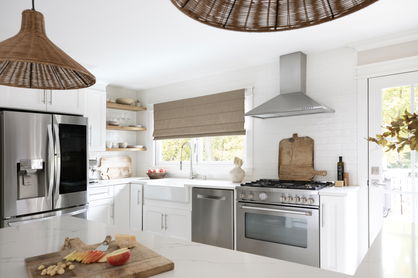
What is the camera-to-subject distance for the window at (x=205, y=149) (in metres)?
4.24

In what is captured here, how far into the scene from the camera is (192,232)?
3691 mm

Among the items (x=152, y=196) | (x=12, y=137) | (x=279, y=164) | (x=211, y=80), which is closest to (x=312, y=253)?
(x=279, y=164)

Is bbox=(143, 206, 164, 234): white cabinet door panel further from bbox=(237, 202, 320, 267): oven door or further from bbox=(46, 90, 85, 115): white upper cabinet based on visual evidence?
bbox=(46, 90, 85, 115): white upper cabinet

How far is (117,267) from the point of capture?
108cm

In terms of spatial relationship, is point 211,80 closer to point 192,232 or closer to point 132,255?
point 192,232

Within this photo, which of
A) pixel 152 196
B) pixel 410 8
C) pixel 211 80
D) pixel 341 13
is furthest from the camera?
pixel 211 80

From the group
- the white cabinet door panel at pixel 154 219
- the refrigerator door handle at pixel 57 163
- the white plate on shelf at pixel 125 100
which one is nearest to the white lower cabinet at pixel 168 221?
the white cabinet door panel at pixel 154 219

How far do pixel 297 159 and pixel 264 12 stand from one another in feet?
9.69

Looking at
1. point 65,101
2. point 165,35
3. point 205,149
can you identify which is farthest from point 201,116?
point 65,101

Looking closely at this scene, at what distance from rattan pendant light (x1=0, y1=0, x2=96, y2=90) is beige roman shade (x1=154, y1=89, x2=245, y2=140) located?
286 cm

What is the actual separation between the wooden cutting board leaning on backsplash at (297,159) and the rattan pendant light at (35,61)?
2.72 meters

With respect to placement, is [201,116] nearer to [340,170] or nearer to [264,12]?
[340,170]

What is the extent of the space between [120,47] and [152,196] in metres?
1.95

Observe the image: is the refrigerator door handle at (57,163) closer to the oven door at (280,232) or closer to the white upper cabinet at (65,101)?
the white upper cabinet at (65,101)
